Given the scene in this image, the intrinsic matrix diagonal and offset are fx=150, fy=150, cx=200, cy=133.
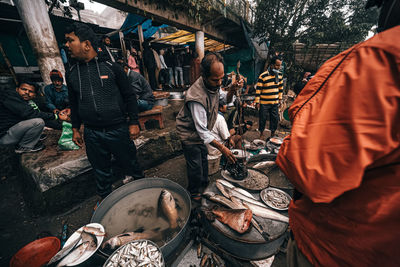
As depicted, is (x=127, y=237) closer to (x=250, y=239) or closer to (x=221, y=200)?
(x=221, y=200)

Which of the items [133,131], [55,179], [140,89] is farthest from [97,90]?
[140,89]

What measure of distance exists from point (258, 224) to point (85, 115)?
3.14 metres

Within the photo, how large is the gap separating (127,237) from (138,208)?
636mm

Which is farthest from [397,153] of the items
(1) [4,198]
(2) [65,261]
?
(1) [4,198]

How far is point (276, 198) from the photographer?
2418 millimetres

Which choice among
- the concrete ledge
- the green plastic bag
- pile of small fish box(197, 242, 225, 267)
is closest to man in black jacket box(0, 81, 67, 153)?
the concrete ledge

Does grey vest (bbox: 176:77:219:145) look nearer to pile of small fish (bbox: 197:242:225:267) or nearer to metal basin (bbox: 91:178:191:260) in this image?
metal basin (bbox: 91:178:191:260)

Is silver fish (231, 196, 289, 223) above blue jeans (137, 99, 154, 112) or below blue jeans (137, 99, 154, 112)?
below

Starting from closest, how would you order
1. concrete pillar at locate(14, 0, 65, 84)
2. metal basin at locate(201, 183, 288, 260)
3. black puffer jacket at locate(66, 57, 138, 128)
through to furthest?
metal basin at locate(201, 183, 288, 260)
black puffer jacket at locate(66, 57, 138, 128)
concrete pillar at locate(14, 0, 65, 84)

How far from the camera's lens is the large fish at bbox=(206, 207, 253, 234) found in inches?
75.2

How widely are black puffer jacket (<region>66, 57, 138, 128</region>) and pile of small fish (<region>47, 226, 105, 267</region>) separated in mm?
1571

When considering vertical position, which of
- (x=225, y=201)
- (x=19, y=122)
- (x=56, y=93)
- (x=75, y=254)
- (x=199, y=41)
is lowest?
(x=75, y=254)

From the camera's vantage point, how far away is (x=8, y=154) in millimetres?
4035

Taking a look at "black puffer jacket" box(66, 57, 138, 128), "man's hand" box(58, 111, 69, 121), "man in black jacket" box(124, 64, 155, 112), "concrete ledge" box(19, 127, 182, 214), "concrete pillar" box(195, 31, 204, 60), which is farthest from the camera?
"concrete pillar" box(195, 31, 204, 60)
